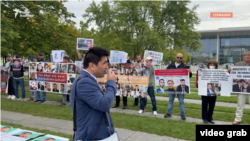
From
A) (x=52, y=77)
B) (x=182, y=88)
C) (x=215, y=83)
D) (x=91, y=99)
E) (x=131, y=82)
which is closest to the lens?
(x=91, y=99)

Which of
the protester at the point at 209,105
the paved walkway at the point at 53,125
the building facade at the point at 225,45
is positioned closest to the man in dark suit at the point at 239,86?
the protester at the point at 209,105

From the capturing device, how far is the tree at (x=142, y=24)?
24.1m

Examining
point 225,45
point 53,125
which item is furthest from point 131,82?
point 225,45

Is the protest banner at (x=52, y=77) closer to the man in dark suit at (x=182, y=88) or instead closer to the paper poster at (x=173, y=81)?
the paper poster at (x=173, y=81)

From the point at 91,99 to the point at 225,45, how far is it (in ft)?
231

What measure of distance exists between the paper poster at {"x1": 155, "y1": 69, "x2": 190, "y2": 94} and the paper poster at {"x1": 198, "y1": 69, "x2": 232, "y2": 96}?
468mm

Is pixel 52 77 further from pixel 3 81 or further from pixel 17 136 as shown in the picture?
pixel 17 136

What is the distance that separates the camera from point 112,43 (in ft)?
79.4

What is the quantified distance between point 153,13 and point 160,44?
4311mm

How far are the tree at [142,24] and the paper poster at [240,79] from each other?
55.6 ft

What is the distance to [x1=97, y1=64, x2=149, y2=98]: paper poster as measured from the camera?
24.1 ft

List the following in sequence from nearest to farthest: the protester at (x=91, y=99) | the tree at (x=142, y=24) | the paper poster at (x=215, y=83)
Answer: the protester at (x=91, y=99) → the paper poster at (x=215, y=83) → the tree at (x=142, y=24)

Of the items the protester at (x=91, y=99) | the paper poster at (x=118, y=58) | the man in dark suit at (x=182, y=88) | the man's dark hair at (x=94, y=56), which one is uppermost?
the paper poster at (x=118, y=58)

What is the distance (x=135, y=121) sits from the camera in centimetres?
624
